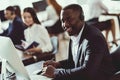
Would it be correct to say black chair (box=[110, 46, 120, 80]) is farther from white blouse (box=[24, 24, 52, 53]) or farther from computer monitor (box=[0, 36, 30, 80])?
computer monitor (box=[0, 36, 30, 80])

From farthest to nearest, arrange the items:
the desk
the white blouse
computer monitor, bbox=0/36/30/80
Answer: the white blouse, the desk, computer monitor, bbox=0/36/30/80

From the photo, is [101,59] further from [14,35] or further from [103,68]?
[14,35]

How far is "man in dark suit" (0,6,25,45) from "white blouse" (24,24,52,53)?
1.4 inches

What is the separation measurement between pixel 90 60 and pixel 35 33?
14.1 inches

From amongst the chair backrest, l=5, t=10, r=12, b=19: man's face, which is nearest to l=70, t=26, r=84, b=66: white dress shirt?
the chair backrest

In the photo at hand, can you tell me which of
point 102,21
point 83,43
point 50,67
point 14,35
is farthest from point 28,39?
point 102,21

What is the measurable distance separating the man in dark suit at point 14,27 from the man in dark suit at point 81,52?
0.22 meters

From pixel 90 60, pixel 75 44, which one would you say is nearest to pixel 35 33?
pixel 75 44

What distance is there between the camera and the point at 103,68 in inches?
67.9

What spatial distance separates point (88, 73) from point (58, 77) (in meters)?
0.16

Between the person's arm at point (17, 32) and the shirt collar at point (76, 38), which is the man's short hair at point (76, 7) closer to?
the shirt collar at point (76, 38)

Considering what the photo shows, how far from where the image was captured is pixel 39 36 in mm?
1771

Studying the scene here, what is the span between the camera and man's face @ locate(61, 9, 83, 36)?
65.9 inches

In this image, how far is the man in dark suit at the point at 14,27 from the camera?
173cm
